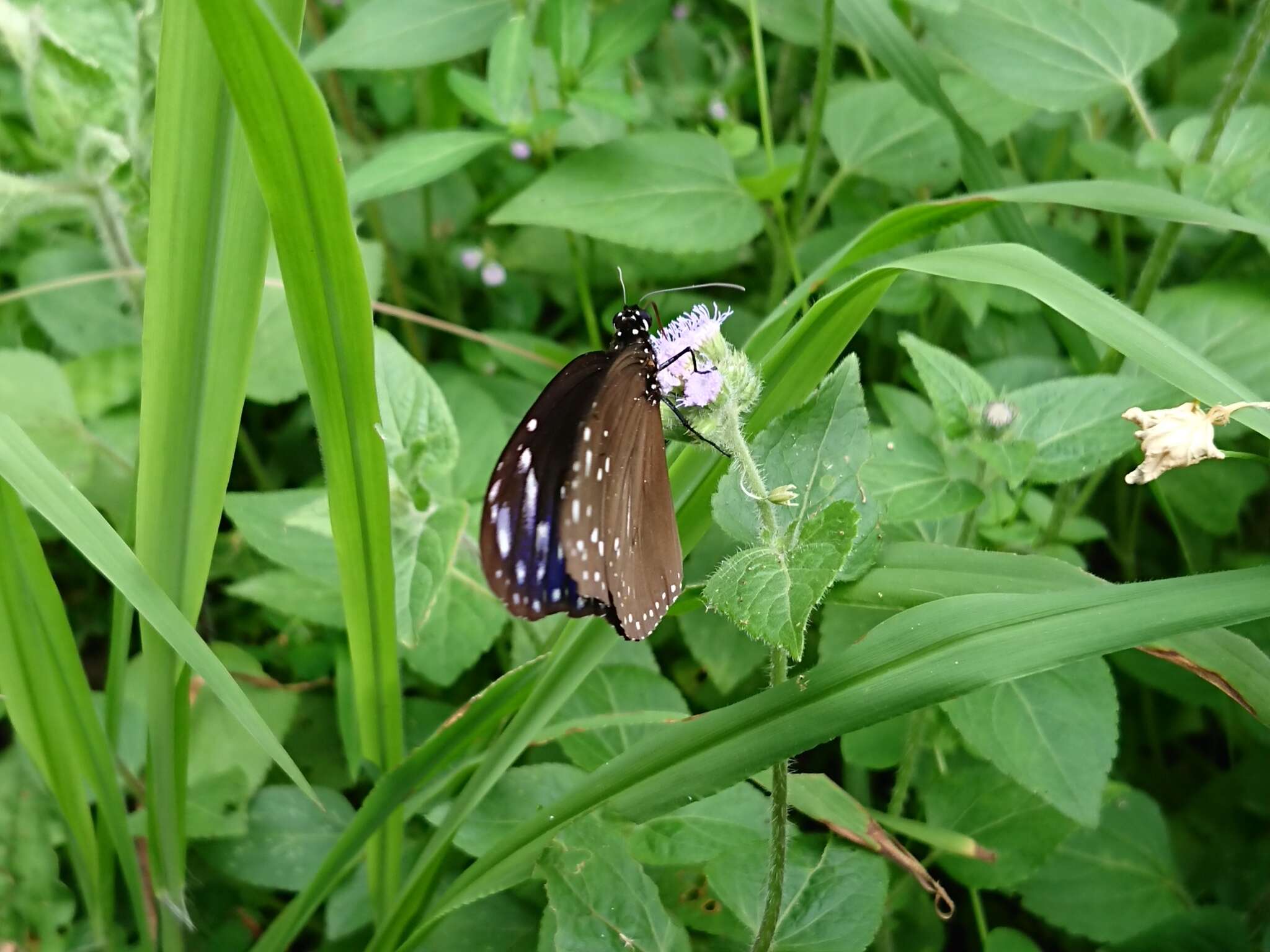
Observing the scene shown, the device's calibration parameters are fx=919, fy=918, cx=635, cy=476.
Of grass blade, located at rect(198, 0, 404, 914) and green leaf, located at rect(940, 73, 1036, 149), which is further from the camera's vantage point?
green leaf, located at rect(940, 73, 1036, 149)

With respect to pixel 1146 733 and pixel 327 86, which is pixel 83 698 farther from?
pixel 1146 733

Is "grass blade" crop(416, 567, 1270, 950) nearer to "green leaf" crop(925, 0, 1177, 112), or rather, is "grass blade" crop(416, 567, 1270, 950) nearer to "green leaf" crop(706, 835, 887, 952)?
"green leaf" crop(706, 835, 887, 952)

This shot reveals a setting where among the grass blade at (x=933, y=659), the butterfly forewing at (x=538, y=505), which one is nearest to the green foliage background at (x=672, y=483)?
the grass blade at (x=933, y=659)

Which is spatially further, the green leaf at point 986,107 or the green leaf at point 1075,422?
the green leaf at point 986,107

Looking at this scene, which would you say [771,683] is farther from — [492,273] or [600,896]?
[492,273]

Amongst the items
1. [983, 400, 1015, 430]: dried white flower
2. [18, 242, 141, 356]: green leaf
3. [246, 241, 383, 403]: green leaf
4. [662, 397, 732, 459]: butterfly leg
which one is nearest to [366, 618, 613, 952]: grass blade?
[662, 397, 732, 459]: butterfly leg

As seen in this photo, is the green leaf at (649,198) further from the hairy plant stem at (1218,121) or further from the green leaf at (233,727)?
the green leaf at (233,727)
